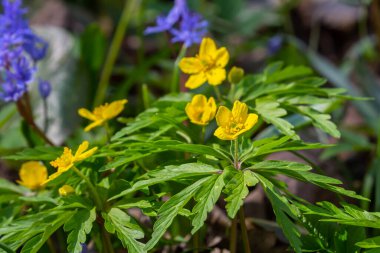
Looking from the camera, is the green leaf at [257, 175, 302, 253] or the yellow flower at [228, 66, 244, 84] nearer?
the green leaf at [257, 175, 302, 253]

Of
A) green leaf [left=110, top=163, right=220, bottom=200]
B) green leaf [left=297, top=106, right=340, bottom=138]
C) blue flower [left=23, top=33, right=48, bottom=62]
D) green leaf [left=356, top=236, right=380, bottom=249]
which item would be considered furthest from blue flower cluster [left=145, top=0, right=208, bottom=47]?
green leaf [left=356, top=236, right=380, bottom=249]

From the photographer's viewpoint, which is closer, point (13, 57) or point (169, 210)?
point (169, 210)

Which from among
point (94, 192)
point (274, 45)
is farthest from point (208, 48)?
point (274, 45)

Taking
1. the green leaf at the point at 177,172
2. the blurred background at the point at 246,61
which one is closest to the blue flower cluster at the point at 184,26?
the blurred background at the point at 246,61

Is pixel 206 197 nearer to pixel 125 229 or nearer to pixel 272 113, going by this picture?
pixel 125 229

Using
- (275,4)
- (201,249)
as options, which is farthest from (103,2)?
(201,249)

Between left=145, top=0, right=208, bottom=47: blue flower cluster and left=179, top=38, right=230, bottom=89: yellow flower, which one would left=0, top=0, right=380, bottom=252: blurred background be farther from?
left=179, top=38, right=230, bottom=89: yellow flower
